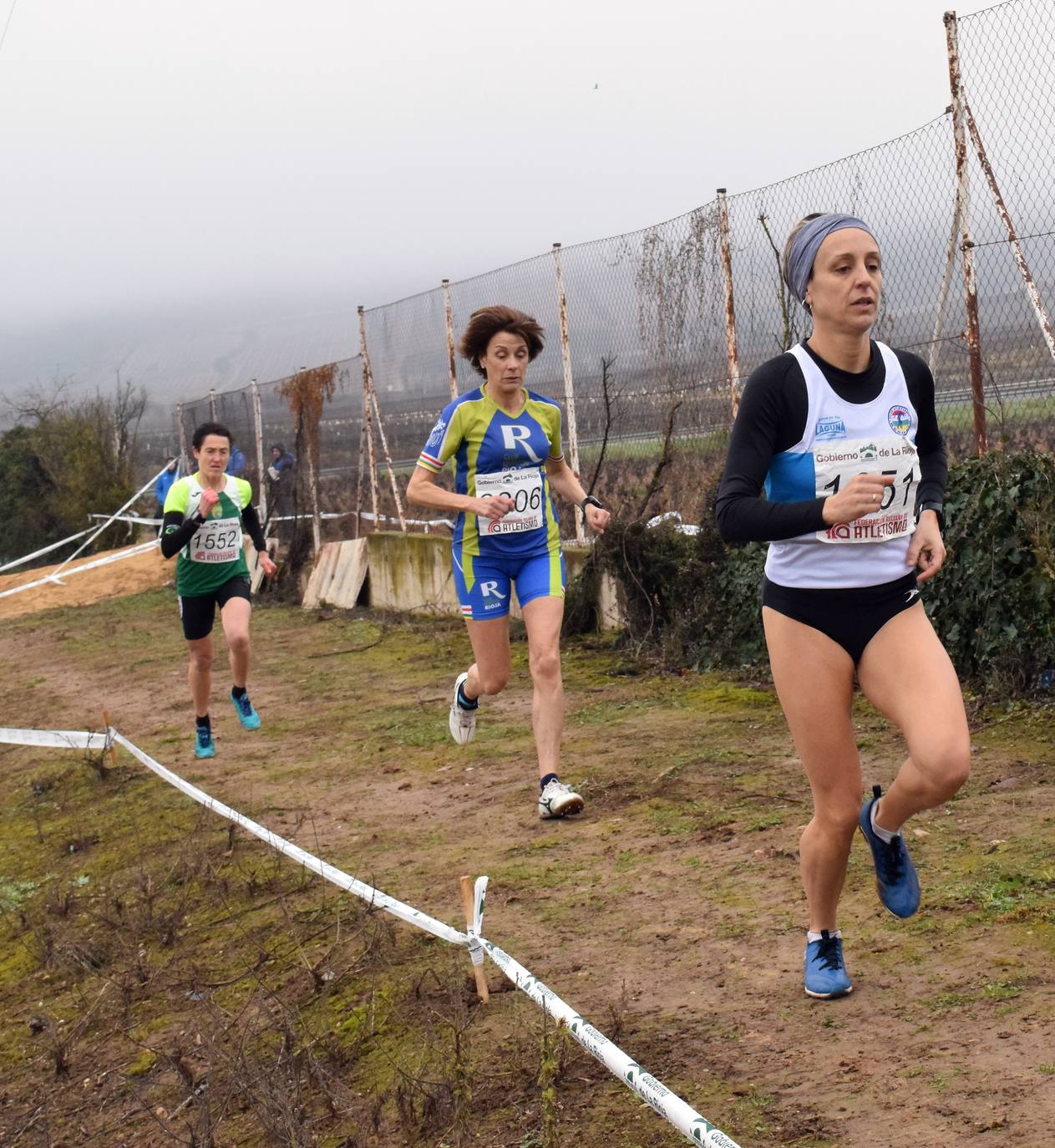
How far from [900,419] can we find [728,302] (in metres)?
6.43

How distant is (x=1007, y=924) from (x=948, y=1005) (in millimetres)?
642

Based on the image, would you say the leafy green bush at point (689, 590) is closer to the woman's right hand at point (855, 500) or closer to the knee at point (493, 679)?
the knee at point (493, 679)

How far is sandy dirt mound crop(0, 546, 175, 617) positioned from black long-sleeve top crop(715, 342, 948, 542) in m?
A: 19.2

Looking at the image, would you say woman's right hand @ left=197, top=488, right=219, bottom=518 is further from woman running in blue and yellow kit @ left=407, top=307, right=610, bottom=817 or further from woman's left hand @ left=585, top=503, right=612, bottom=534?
woman's left hand @ left=585, top=503, right=612, bottom=534

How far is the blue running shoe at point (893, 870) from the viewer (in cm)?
404

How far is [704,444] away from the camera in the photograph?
35.0 feet

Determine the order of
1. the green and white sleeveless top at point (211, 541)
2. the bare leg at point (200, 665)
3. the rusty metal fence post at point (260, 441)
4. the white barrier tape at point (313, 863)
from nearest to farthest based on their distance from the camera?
the white barrier tape at point (313, 863), the green and white sleeveless top at point (211, 541), the bare leg at point (200, 665), the rusty metal fence post at point (260, 441)

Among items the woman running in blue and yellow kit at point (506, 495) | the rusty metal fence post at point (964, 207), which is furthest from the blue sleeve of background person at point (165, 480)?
the rusty metal fence post at point (964, 207)

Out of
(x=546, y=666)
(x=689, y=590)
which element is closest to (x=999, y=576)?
(x=546, y=666)

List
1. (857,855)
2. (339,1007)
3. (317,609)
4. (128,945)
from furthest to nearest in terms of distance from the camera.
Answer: (317,609) < (128,945) < (857,855) < (339,1007)

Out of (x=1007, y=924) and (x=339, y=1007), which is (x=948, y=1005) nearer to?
(x=1007, y=924)

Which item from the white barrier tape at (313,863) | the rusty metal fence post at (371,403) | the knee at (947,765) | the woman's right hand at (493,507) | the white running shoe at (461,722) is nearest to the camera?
the knee at (947,765)

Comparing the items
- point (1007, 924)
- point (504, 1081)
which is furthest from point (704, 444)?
point (504, 1081)

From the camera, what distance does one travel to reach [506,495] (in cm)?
679
